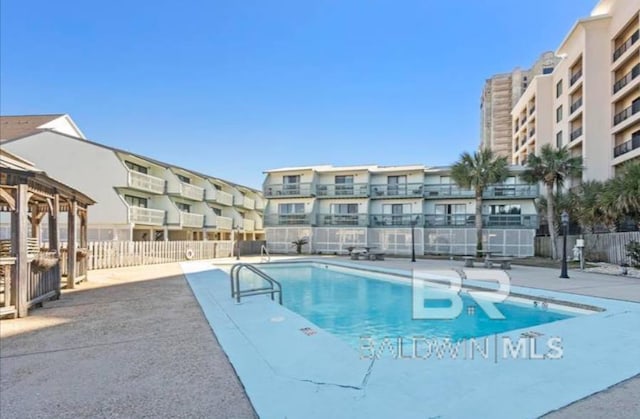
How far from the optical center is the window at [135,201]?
28022mm

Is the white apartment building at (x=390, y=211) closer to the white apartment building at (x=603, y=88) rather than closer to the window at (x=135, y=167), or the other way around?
the white apartment building at (x=603, y=88)

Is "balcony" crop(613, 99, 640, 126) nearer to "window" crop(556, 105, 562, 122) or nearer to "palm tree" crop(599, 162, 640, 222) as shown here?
"window" crop(556, 105, 562, 122)

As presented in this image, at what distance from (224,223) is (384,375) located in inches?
1372

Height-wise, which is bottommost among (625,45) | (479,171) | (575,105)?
(479,171)

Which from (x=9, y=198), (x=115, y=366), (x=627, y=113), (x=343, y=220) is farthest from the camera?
(x=343, y=220)

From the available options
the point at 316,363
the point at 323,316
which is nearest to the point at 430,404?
the point at 316,363

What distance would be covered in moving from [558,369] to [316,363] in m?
2.81

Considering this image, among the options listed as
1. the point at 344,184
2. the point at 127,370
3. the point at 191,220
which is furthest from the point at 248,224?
the point at 127,370

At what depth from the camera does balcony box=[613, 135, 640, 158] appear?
27.6 meters

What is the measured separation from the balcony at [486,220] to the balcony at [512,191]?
1.60 metres

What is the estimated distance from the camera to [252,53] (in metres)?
18.9

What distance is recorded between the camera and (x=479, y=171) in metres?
26.3

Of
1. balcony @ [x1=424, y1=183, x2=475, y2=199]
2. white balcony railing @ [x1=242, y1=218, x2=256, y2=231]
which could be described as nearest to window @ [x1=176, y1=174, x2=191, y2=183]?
white balcony railing @ [x1=242, y1=218, x2=256, y2=231]

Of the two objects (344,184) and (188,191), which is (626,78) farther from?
(188,191)
